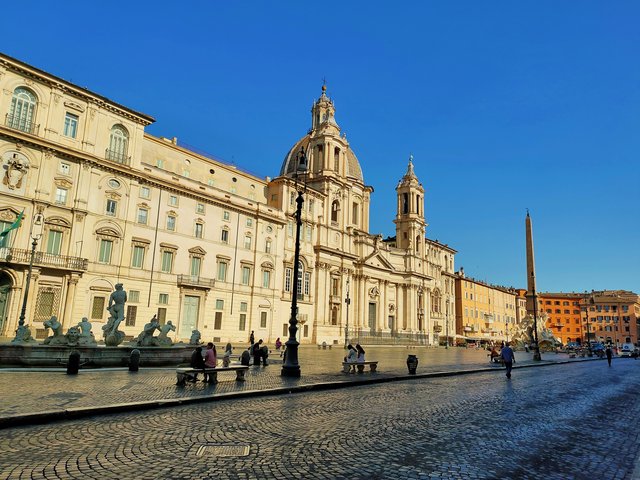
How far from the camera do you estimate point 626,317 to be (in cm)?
11694

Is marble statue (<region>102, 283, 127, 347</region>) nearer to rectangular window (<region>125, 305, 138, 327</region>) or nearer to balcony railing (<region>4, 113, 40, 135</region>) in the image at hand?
rectangular window (<region>125, 305, 138, 327</region>)

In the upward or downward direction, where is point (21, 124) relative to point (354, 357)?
upward

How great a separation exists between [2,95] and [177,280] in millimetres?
17754

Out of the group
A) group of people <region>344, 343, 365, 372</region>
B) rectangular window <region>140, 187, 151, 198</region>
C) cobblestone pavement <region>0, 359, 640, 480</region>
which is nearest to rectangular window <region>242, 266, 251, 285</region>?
rectangular window <region>140, 187, 151, 198</region>

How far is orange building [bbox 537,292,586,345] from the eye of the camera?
121188 millimetres

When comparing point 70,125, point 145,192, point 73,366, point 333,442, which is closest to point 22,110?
point 70,125

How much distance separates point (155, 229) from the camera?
37.3 meters

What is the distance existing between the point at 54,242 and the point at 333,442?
30464 millimetres

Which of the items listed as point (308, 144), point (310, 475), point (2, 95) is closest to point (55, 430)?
point (310, 475)

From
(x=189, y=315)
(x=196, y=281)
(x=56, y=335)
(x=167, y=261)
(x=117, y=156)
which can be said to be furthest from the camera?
(x=196, y=281)

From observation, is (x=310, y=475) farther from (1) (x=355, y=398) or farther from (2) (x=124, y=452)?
(1) (x=355, y=398)

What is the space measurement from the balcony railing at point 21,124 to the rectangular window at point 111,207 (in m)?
6.62

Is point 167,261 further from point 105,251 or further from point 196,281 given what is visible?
point 105,251

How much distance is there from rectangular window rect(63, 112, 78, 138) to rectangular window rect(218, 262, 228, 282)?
15997 millimetres
